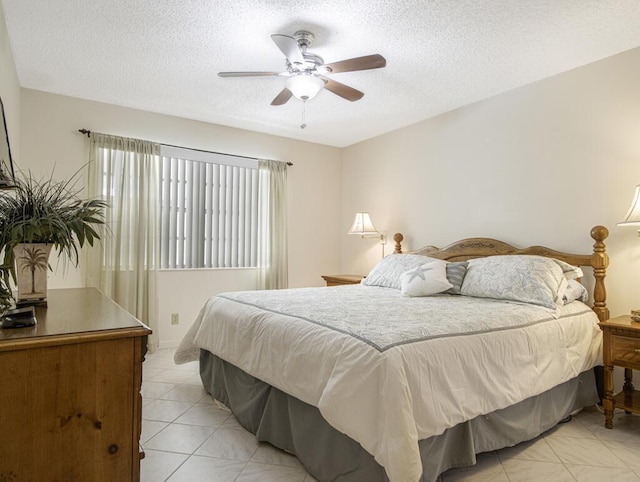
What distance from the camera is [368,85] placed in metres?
3.50

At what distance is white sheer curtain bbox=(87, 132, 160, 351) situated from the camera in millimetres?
3916

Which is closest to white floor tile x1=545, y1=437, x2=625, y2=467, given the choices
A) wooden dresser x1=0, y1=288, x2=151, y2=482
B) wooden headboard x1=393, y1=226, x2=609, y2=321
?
wooden headboard x1=393, y1=226, x2=609, y2=321

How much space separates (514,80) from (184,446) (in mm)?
3674

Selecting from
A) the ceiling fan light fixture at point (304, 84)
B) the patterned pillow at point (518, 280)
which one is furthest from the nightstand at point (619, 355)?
the ceiling fan light fixture at point (304, 84)

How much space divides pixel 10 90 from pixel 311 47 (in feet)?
7.49

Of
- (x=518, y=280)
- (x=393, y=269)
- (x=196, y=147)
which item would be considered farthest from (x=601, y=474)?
(x=196, y=147)

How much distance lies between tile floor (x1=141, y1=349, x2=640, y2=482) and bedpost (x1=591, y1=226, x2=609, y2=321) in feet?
2.28

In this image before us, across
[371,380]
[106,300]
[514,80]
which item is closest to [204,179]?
[106,300]

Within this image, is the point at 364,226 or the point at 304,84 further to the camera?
the point at 364,226

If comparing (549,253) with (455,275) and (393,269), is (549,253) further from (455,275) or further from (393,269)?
(393,269)

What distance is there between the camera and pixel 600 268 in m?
2.87

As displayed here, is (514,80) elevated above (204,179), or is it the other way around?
(514,80)

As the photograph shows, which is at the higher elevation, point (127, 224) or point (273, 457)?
point (127, 224)

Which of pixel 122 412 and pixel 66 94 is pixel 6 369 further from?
pixel 66 94
